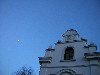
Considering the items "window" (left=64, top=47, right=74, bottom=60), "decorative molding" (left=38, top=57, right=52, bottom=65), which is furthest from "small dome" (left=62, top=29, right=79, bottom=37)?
"decorative molding" (left=38, top=57, right=52, bottom=65)

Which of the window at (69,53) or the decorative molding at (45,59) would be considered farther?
the window at (69,53)

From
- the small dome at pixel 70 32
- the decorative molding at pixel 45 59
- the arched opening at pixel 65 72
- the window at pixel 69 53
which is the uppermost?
the small dome at pixel 70 32

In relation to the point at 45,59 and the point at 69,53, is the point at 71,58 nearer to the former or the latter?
the point at 69,53

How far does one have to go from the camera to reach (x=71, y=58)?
72.5 ft

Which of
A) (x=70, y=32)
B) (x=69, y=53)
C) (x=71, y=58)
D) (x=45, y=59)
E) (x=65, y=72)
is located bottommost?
(x=65, y=72)

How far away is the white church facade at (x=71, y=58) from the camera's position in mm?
20266

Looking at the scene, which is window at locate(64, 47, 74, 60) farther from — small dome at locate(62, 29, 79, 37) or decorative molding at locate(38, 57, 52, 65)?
small dome at locate(62, 29, 79, 37)

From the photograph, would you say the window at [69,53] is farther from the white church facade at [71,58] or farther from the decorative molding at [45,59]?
the decorative molding at [45,59]

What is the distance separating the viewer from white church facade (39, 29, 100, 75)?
66.5 feet

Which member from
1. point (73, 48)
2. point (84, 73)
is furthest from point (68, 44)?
point (84, 73)

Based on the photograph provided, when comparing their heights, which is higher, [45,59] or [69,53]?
[69,53]

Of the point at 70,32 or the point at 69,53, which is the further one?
the point at 70,32

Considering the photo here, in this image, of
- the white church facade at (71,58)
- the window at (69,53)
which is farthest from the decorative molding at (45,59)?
the window at (69,53)

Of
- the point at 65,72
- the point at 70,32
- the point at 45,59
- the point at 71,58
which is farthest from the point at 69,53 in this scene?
Result: the point at 70,32
